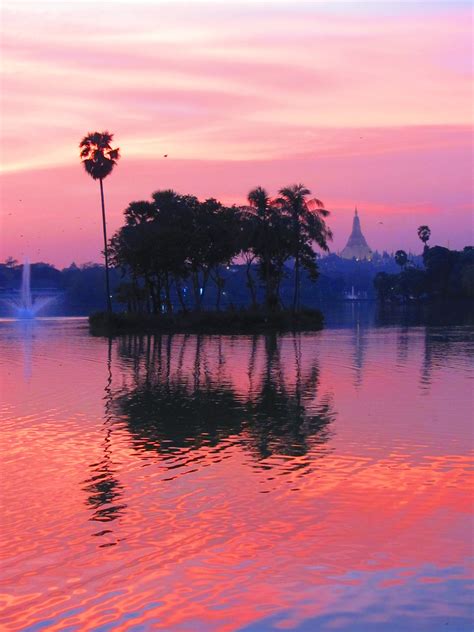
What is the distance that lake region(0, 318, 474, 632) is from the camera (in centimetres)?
1034

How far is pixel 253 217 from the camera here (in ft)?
287

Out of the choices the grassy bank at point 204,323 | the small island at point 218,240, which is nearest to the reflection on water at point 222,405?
the grassy bank at point 204,323

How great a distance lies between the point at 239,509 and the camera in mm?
14383

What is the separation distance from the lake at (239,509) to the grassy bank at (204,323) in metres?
44.9

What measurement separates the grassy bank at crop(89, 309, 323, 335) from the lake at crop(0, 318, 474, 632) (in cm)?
4489

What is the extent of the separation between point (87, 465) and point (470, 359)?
27.0 m

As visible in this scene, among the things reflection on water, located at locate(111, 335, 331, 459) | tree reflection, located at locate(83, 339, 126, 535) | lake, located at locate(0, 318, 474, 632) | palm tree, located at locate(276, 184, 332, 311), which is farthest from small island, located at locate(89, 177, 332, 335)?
tree reflection, located at locate(83, 339, 126, 535)

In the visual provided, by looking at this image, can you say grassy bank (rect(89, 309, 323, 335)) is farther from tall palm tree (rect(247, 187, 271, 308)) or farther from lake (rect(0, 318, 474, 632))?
lake (rect(0, 318, 474, 632))

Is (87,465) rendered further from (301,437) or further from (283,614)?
(283,614)

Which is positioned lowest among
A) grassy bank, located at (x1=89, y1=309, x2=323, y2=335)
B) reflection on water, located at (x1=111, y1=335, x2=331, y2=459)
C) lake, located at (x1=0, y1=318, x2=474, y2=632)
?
lake, located at (x1=0, y1=318, x2=474, y2=632)

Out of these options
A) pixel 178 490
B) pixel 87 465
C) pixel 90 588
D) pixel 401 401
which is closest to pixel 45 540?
pixel 90 588

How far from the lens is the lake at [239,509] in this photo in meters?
10.3

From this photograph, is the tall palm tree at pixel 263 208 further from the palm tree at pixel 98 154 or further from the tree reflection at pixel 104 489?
the tree reflection at pixel 104 489

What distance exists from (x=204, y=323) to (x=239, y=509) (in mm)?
62465
